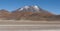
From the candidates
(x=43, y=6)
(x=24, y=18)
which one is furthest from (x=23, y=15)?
(x=43, y=6)

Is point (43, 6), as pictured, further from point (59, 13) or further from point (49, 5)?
point (59, 13)

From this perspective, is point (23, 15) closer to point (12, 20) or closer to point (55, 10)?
point (12, 20)

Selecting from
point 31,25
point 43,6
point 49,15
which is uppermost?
point 43,6

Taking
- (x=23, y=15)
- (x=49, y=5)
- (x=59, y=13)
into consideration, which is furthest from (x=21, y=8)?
(x=59, y=13)

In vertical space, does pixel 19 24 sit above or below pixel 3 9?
below

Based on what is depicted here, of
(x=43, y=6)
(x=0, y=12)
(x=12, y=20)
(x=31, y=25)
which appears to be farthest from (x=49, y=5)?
(x=0, y=12)

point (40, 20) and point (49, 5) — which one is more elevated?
point (49, 5)
